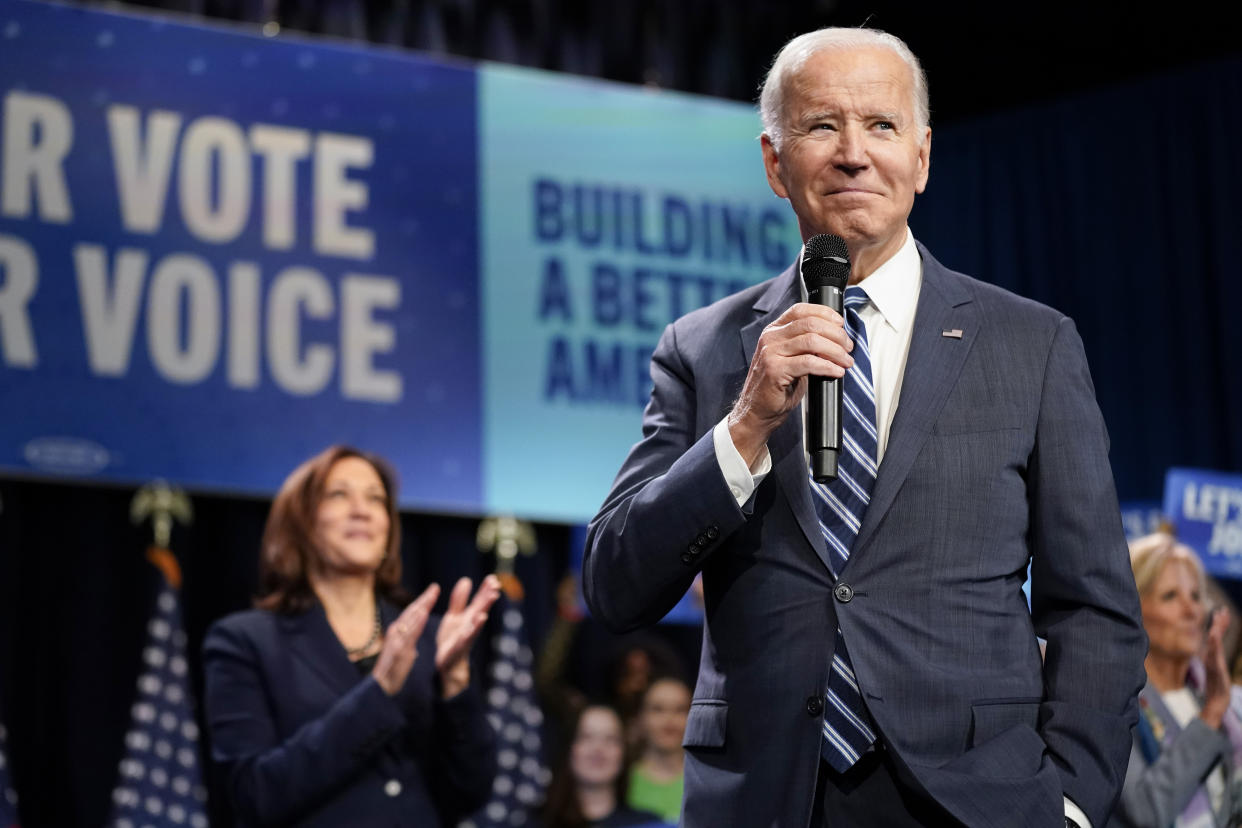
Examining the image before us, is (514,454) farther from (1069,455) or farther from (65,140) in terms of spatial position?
(1069,455)

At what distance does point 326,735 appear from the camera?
3258mm

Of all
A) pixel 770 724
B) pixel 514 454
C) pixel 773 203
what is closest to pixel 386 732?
pixel 770 724

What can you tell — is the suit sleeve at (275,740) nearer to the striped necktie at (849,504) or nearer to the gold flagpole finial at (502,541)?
the striped necktie at (849,504)

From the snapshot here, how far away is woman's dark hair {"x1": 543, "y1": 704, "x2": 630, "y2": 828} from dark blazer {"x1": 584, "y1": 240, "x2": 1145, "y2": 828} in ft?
11.2

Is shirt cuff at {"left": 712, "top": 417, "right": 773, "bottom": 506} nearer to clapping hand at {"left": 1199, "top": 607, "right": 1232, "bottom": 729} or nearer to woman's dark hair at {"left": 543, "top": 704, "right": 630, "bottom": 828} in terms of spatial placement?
clapping hand at {"left": 1199, "top": 607, "right": 1232, "bottom": 729}

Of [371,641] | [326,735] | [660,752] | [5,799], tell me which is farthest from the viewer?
[660,752]

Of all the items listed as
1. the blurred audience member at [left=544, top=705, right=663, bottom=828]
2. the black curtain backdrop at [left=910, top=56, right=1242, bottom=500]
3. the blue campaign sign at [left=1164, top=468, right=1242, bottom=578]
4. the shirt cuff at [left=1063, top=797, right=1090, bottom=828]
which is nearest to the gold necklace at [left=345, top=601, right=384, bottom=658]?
the blurred audience member at [left=544, top=705, right=663, bottom=828]

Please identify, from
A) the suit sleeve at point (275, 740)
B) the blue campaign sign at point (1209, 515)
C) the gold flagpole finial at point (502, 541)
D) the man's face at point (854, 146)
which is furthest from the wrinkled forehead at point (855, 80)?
the gold flagpole finial at point (502, 541)

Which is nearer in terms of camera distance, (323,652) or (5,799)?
(323,652)

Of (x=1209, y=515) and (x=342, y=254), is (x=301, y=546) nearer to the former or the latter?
(x=342, y=254)

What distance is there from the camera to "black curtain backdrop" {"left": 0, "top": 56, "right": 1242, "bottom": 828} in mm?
4883

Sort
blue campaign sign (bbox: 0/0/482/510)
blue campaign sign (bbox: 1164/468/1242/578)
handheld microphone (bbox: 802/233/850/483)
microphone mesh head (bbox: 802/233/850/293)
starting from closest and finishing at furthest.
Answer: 1. handheld microphone (bbox: 802/233/850/483)
2. microphone mesh head (bbox: 802/233/850/293)
3. blue campaign sign (bbox: 1164/468/1242/578)
4. blue campaign sign (bbox: 0/0/482/510)

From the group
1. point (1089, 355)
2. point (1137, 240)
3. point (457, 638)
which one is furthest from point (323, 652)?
point (1137, 240)

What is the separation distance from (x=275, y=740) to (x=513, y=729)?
2.04 meters
